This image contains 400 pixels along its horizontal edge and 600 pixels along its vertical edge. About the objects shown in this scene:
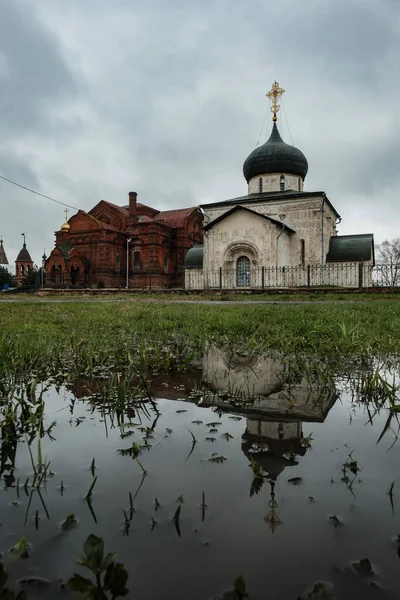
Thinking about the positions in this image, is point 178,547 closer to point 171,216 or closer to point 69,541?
point 69,541

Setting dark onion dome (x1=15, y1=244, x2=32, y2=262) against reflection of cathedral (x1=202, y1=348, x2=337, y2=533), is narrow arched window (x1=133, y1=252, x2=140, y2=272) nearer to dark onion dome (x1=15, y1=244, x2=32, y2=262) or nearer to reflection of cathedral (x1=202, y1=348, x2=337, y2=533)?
dark onion dome (x1=15, y1=244, x2=32, y2=262)

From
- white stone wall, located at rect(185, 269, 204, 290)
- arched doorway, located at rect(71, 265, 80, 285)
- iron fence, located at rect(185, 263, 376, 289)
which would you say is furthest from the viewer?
arched doorway, located at rect(71, 265, 80, 285)

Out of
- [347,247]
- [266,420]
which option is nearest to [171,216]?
[347,247]

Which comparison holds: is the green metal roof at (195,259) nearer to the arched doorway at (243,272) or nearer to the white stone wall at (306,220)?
the white stone wall at (306,220)

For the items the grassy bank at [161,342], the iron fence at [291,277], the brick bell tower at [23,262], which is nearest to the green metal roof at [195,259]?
the iron fence at [291,277]

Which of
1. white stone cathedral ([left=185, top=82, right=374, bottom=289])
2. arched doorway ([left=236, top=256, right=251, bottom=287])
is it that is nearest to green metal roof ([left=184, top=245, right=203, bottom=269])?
white stone cathedral ([left=185, top=82, right=374, bottom=289])

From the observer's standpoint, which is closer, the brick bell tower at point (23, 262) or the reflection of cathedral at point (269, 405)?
the reflection of cathedral at point (269, 405)

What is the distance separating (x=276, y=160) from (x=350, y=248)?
831cm

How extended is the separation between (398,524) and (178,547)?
1.80 ft

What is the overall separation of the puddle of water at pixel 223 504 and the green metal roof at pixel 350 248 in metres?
26.5

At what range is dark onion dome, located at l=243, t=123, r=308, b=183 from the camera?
29.4 m

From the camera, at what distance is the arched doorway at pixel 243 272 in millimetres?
26578

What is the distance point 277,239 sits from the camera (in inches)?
1002

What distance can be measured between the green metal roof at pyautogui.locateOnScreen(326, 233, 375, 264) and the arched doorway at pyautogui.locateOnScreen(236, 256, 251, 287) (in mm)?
5384
